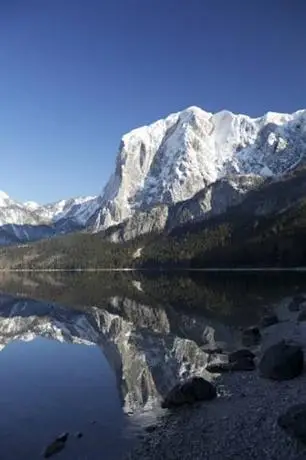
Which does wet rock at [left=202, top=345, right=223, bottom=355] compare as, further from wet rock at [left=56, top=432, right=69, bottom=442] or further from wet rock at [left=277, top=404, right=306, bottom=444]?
wet rock at [left=277, top=404, right=306, bottom=444]

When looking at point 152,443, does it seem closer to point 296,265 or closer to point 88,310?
point 88,310

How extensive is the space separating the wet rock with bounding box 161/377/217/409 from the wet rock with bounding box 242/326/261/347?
17.5m

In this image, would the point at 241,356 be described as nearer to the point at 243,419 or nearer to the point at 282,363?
the point at 282,363

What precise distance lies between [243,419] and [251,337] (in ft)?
82.1

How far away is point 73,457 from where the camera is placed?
22.4 m

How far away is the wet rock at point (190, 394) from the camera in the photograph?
93.5 ft

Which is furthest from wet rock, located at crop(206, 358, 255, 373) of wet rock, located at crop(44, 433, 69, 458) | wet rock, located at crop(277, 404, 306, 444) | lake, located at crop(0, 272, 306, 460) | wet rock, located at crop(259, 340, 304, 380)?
wet rock, located at crop(277, 404, 306, 444)

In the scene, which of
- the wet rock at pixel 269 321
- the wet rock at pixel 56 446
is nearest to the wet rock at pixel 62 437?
the wet rock at pixel 56 446

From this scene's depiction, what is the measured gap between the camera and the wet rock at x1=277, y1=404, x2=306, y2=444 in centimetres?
1938

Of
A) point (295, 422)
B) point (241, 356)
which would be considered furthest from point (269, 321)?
point (295, 422)

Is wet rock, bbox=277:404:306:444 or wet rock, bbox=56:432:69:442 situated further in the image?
wet rock, bbox=56:432:69:442

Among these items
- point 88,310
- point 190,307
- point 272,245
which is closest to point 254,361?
point 190,307

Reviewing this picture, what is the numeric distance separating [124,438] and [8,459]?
508 cm

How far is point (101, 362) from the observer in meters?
43.5
